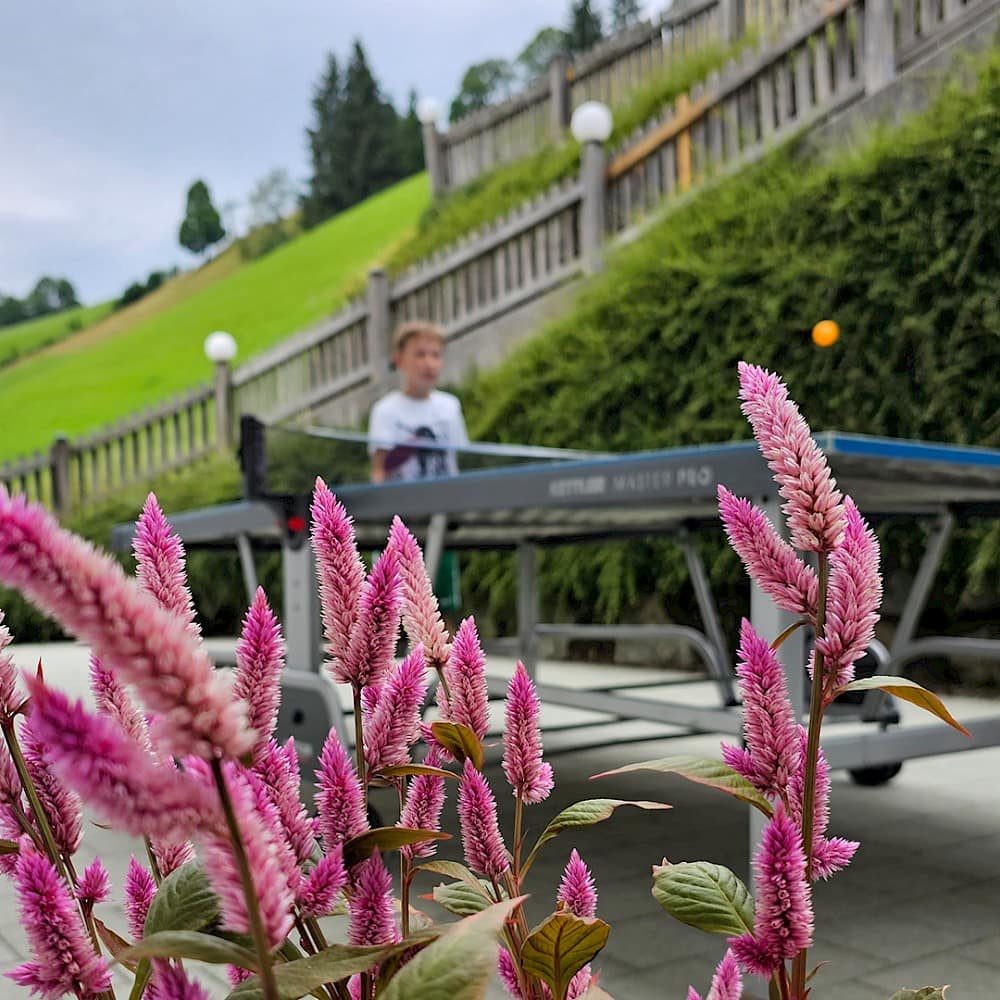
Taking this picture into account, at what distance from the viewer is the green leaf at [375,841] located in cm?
48

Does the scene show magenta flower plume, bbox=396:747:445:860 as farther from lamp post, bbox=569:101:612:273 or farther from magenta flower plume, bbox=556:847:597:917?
lamp post, bbox=569:101:612:273

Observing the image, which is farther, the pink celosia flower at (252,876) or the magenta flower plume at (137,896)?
the magenta flower plume at (137,896)

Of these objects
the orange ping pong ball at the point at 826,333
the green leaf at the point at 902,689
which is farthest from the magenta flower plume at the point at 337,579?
the orange ping pong ball at the point at 826,333

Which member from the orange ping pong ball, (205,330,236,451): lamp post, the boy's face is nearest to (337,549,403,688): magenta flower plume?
the boy's face

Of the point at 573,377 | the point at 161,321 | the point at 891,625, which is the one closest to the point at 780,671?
the point at 891,625

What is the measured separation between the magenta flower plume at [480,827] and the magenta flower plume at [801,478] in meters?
0.21

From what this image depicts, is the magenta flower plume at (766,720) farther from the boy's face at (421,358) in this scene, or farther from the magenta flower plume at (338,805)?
the boy's face at (421,358)

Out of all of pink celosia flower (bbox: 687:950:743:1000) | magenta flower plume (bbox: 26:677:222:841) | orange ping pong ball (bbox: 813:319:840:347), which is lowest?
pink celosia flower (bbox: 687:950:743:1000)

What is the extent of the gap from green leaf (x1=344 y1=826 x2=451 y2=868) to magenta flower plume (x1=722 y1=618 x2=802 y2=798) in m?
0.16

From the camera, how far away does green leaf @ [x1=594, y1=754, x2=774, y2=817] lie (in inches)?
20.7

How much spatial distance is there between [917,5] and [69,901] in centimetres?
863

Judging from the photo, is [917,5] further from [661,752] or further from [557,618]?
[661,752]

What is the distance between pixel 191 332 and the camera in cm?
3641

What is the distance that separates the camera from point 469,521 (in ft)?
11.7
